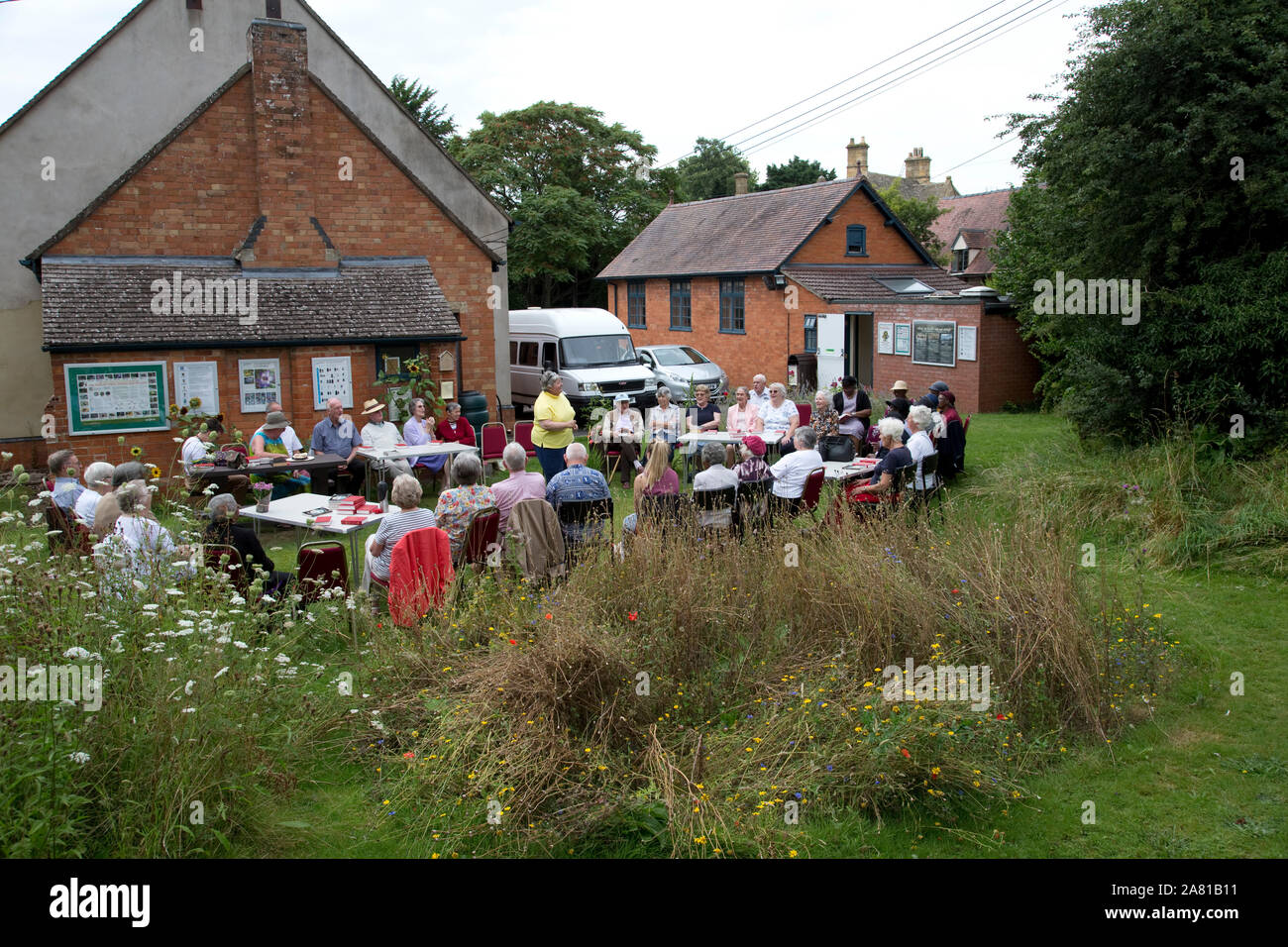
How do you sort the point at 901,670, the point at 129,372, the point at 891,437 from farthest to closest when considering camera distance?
the point at 129,372 → the point at 891,437 → the point at 901,670

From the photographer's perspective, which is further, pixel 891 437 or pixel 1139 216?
pixel 1139 216

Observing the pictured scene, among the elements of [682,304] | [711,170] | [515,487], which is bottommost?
[515,487]

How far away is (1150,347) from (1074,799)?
8.07 m

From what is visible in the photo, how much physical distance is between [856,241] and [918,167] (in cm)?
3692

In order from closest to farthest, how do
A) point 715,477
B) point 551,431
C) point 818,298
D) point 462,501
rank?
point 462,501, point 715,477, point 551,431, point 818,298

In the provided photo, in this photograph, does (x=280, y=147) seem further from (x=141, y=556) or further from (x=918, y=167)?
(x=918, y=167)

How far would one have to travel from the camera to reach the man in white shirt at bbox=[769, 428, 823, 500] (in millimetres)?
9578

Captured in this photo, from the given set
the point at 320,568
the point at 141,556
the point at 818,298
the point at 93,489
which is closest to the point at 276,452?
the point at 93,489

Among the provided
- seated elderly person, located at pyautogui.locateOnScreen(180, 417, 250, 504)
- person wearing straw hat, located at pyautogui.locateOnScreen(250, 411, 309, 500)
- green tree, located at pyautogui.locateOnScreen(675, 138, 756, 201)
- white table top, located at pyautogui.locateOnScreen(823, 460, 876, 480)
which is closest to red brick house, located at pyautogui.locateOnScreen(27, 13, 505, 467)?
seated elderly person, located at pyautogui.locateOnScreen(180, 417, 250, 504)

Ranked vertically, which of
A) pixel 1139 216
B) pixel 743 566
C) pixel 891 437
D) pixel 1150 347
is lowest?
pixel 743 566

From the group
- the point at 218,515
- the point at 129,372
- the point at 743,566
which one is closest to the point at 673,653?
the point at 743,566

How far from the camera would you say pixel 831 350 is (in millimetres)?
27516

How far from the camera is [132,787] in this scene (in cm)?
425
